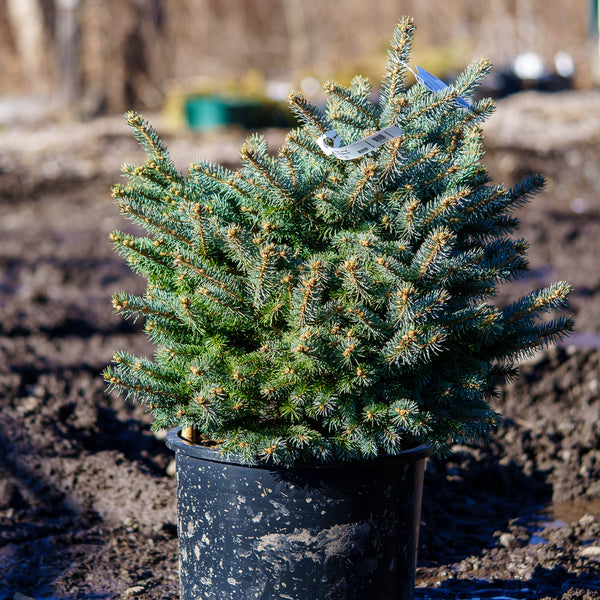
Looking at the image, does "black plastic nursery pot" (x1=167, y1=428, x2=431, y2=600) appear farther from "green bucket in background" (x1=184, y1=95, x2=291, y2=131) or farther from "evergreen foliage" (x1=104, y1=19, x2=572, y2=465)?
"green bucket in background" (x1=184, y1=95, x2=291, y2=131)

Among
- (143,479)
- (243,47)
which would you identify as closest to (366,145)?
(143,479)

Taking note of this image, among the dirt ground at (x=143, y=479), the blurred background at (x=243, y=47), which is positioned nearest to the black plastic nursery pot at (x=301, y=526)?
the dirt ground at (x=143, y=479)

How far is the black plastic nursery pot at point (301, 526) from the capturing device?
2.20m

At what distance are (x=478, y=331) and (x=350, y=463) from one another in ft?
1.78

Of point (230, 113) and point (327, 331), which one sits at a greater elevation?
point (230, 113)

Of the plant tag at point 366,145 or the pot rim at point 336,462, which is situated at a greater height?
the plant tag at point 366,145

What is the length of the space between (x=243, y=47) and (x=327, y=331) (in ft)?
76.2

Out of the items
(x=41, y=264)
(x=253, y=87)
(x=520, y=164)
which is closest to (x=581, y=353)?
(x=41, y=264)

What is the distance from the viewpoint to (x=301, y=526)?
2201 millimetres

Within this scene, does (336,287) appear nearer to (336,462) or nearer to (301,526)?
(336,462)

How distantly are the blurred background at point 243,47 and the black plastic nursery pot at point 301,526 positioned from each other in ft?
39.9

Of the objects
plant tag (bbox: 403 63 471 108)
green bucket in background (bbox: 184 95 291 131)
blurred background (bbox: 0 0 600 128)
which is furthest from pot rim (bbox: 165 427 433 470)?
blurred background (bbox: 0 0 600 128)

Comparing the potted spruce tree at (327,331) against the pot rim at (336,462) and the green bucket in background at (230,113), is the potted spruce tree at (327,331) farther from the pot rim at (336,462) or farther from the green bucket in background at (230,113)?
the green bucket in background at (230,113)

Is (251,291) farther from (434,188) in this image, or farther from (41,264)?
(41,264)
